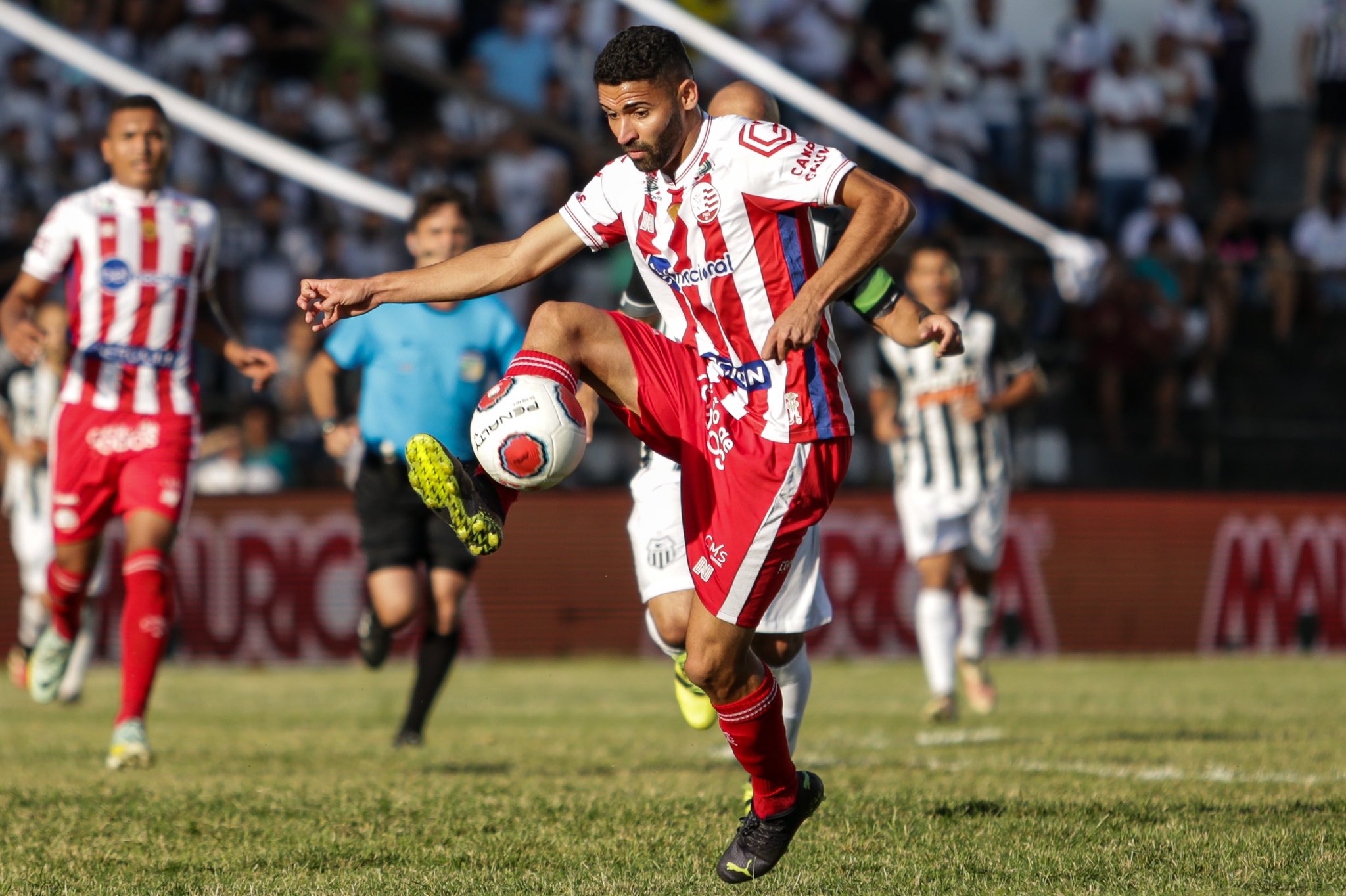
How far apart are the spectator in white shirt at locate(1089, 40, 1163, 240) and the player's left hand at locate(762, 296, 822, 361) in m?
13.7

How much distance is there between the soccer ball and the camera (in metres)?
4.30

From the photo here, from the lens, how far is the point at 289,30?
16.7 metres

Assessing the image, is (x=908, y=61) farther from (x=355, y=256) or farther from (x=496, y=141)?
(x=355, y=256)

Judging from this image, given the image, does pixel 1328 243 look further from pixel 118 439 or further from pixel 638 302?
pixel 118 439

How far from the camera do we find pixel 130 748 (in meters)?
6.64

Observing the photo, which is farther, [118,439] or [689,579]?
[118,439]

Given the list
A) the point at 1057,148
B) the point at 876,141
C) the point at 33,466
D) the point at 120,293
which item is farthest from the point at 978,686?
the point at 1057,148

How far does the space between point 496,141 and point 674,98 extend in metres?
11.6

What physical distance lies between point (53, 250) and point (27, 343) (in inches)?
28.1

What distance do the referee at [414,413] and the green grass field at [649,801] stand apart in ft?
1.93

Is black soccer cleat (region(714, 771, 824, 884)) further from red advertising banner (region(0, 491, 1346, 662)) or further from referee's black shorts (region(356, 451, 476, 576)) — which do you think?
red advertising banner (region(0, 491, 1346, 662))

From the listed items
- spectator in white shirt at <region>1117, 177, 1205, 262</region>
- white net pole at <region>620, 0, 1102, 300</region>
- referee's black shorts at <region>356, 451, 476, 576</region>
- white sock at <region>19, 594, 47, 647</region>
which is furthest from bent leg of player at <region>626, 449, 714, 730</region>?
spectator in white shirt at <region>1117, 177, 1205, 262</region>

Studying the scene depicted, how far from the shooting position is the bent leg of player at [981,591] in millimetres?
9633

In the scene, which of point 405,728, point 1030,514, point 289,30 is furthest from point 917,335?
point 289,30
